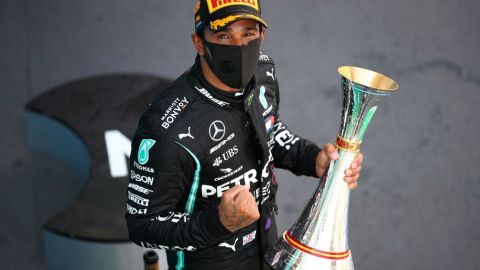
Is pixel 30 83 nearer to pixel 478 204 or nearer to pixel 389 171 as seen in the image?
pixel 389 171

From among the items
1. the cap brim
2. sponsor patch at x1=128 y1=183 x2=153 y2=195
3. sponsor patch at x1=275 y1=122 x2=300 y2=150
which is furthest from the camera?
sponsor patch at x1=275 y1=122 x2=300 y2=150

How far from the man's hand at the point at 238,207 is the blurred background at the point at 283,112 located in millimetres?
1496

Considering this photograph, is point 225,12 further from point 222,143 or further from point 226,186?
point 226,186

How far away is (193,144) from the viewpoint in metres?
1.90

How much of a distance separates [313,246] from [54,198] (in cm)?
237

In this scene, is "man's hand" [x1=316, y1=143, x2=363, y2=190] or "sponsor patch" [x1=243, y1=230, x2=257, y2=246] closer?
"man's hand" [x1=316, y1=143, x2=363, y2=190]

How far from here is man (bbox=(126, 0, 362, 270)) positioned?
1.83 metres

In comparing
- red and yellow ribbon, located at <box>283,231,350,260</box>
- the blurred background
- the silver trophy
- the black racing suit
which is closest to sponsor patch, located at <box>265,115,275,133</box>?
the black racing suit

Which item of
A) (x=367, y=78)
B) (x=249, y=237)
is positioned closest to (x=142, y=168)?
(x=249, y=237)

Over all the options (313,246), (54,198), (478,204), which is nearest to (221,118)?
(313,246)

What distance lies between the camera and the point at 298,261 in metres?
1.98

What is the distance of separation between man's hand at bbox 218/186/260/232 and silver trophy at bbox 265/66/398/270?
332 millimetres

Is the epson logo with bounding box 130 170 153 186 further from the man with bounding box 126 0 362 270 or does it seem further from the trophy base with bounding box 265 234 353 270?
the trophy base with bounding box 265 234 353 270

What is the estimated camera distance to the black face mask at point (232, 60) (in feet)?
6.07
